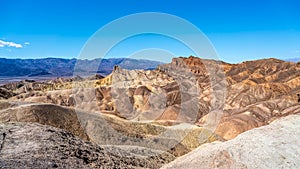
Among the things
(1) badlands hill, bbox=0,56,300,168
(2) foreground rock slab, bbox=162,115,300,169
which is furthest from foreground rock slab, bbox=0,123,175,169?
(2) foreground rock slab, bbox=162,115,300,169

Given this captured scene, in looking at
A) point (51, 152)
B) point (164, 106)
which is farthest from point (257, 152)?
point (164, 106)

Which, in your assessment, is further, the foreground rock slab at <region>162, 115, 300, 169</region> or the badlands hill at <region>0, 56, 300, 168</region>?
the badlands hill at <region>0, 56, 300, 168</region>

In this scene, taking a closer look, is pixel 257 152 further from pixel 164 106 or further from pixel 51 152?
pixel 164 106

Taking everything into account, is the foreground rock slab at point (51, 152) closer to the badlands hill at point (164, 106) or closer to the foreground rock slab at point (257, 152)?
the badlands hill at point (164, 106)

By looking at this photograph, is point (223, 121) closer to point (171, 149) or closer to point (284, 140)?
point (171, 149)

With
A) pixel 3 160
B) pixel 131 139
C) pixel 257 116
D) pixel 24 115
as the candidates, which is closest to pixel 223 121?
pixel 257 116

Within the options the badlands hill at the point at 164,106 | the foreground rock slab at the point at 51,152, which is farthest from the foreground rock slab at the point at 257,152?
the foreground rock slab at the point at 51,152

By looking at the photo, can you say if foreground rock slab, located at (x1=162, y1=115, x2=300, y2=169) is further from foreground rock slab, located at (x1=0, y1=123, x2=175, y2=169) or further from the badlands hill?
foreground rock slab, located at (x1=0, y1=123, x2=175, y2=169)
